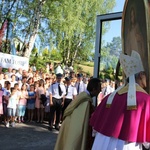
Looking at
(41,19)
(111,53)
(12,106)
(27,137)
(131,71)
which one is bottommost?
(27,137)

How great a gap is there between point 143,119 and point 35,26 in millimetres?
17348

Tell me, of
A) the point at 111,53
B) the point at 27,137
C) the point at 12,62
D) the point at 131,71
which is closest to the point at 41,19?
the point at 12,62

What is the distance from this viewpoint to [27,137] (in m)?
8.01

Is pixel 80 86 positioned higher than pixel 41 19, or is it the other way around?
pixel 41 19

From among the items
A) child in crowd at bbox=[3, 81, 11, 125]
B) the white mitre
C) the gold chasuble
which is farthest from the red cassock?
child in crowd at bbox=[3, 81, 11, 125]

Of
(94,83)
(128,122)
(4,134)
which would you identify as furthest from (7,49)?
(128,122)

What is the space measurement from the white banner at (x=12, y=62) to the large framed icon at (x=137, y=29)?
7.60 meters

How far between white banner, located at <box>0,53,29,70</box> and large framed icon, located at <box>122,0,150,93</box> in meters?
7.60

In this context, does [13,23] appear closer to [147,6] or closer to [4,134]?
[4,134]

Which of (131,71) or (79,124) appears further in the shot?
(79,124)

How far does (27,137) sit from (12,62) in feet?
13.6

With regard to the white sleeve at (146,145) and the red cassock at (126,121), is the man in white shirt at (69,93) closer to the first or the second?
the red cassock at (126,121)

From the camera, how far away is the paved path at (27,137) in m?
7.08

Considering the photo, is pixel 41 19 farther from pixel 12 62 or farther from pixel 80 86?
pixel 80 86
